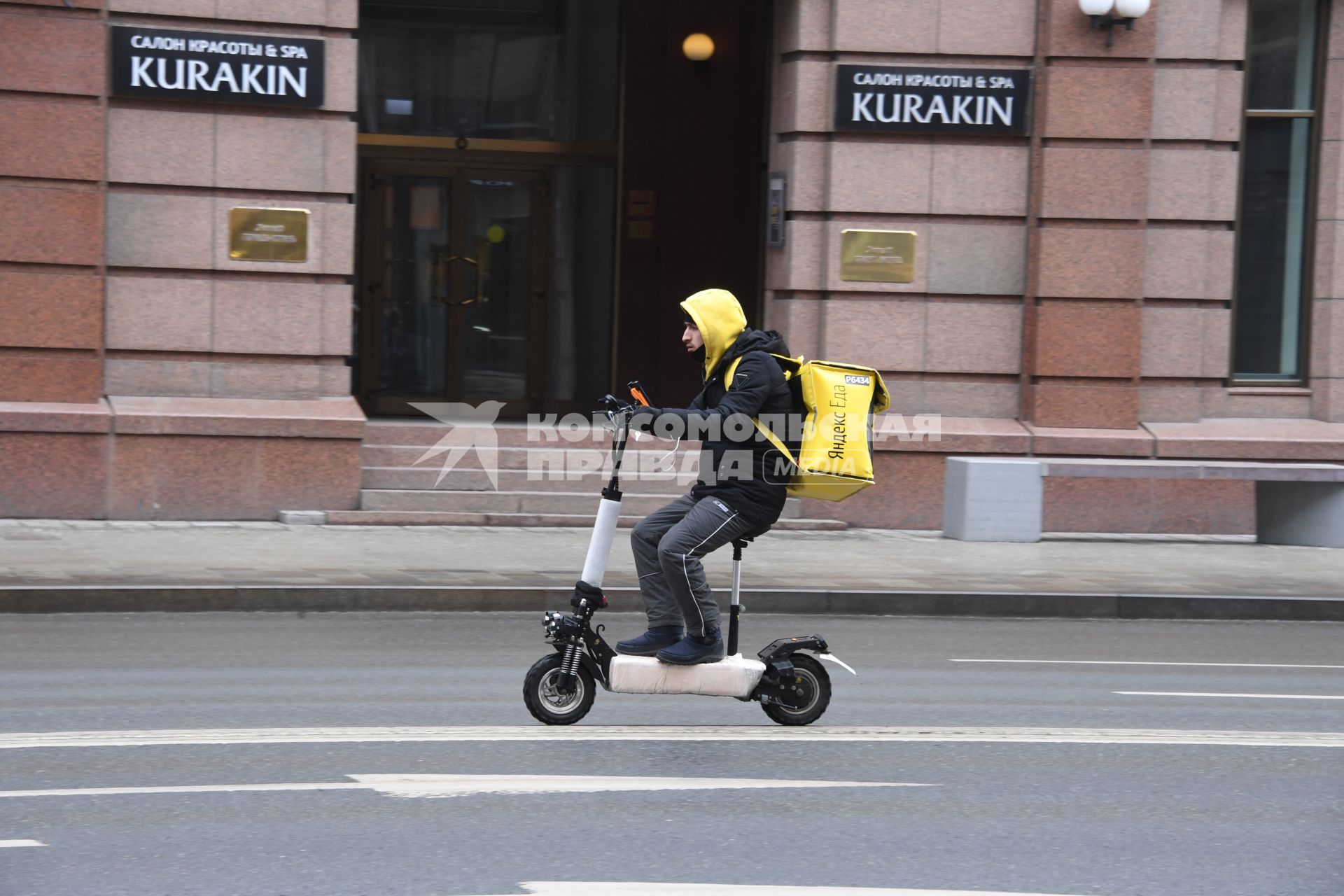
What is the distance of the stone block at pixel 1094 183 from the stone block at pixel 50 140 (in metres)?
7.85

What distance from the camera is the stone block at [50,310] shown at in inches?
537

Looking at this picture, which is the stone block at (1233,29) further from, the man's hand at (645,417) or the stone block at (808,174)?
the man's hand at (645,417)

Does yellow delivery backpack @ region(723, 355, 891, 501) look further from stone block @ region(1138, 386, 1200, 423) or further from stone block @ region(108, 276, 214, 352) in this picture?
stone block @ region(1138, 386, 1200, 423)

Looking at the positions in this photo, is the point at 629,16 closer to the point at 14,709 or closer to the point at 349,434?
the point at 349,434

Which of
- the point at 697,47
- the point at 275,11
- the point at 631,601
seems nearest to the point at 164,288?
the point at 275,11

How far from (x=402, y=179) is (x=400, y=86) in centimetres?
93

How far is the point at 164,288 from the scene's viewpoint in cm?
1403

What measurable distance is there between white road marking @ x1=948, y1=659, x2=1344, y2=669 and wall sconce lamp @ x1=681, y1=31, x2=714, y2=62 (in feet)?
32.0

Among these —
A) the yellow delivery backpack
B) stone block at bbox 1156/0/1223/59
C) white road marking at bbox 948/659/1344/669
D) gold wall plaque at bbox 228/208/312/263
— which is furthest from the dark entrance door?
the yellow delivery backpack

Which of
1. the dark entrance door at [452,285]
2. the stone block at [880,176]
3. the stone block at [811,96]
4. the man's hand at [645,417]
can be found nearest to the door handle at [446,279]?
the dark entrance door at [452,285]

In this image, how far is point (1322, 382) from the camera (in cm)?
1580

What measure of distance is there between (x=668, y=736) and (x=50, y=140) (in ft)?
29.2

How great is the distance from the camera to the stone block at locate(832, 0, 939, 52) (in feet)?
48.9

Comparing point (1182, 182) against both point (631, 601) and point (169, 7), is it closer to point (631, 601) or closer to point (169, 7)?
point (631, 601)
